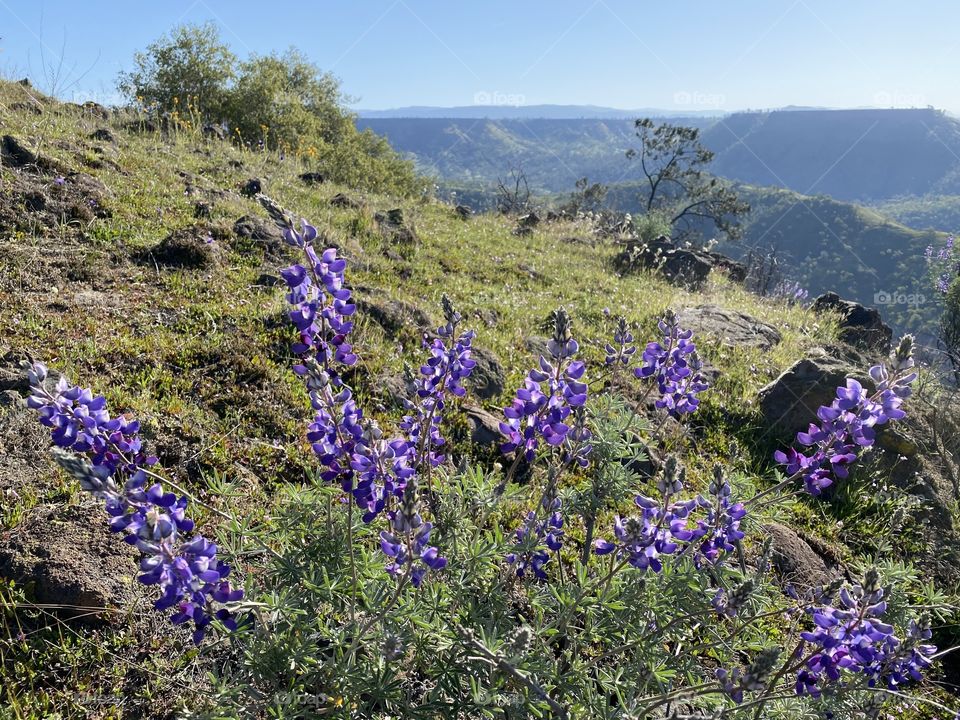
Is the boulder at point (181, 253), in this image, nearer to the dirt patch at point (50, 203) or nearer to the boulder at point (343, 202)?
the dirt patch at point (50, 203)

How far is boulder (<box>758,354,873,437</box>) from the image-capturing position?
18.3ft

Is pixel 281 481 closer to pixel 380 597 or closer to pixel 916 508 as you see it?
pixel 380 597

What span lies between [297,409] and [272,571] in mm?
2149

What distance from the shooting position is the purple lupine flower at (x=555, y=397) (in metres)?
2.11

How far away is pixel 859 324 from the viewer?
10.4 metres

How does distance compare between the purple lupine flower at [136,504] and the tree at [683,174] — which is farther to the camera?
the tree at [683,174]

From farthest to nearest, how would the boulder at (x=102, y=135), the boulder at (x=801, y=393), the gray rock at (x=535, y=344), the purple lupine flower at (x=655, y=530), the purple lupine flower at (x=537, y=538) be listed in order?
the boulder at (x=102, y=135) < the gray rock at (x=535, y=344) < the boulder at (x=801, y=393) < the purple lupine flower at (x=537, y=538) < the purple lupine flower at (x=655, y=530)

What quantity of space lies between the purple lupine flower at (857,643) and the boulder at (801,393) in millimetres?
3856

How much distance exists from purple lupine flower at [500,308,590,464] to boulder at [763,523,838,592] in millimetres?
2395

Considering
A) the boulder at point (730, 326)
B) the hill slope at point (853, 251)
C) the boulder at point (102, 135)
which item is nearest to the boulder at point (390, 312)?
the boulder at point (730, 326)

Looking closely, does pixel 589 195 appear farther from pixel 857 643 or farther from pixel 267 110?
pixel 857 643

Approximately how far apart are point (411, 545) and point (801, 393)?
5.30m

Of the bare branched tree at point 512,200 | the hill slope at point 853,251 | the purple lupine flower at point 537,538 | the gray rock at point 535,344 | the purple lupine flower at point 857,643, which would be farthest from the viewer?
the hill slope at point 853,251

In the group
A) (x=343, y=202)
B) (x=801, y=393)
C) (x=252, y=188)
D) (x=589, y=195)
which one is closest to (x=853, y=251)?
(x=589, y=195)
